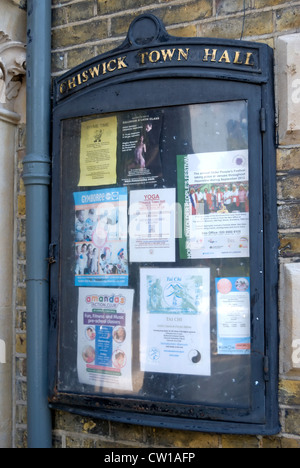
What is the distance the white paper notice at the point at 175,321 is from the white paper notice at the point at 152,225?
77 millimetres

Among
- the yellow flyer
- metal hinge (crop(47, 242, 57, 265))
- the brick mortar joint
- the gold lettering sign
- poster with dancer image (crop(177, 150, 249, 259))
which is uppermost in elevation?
the brick mortar joint

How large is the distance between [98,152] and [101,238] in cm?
45

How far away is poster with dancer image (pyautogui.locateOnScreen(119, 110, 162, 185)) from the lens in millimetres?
2633

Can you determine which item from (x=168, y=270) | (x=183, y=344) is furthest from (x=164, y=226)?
(x=183, y=344)

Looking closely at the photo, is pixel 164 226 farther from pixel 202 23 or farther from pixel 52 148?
pixel 202 23

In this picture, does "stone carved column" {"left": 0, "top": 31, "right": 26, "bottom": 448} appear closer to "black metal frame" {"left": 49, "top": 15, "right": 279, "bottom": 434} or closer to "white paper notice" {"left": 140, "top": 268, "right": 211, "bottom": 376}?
"black metal frame" {"left": 49, "top": 15, "right": 279, "bottom": 434}

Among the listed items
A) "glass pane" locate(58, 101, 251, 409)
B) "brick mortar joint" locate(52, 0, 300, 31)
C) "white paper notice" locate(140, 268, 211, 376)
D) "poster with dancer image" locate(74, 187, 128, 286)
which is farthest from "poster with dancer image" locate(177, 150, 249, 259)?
"brick mortar joint" locate(52, 0, 300, 31)

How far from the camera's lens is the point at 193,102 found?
2.56m

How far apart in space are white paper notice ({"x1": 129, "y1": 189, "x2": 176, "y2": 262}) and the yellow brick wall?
20.3 inches

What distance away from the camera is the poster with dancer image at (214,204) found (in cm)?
246

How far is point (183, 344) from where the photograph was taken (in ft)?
8.25

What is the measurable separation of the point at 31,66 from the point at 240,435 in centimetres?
218

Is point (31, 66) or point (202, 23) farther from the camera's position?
point (31, 66)

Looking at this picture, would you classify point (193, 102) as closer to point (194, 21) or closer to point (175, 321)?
point (194, 21)
